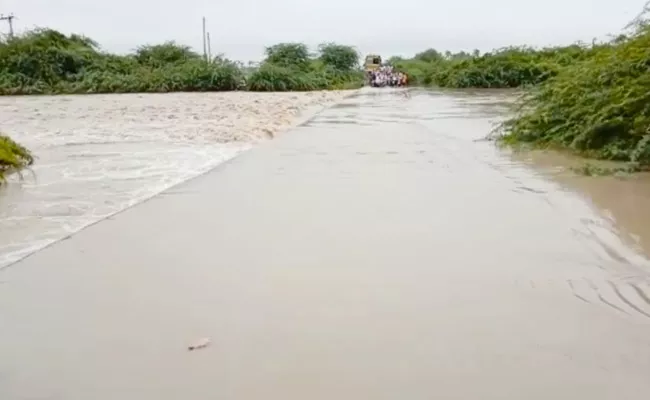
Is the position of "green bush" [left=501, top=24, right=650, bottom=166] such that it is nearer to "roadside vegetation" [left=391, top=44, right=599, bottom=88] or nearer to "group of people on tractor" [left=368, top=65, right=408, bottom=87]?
"roadside vegetation" [left=391, top=44, right=599, bottom=88]

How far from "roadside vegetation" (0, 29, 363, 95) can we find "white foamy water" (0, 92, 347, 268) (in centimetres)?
1861

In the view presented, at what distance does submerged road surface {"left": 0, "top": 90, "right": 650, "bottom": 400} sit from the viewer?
116 inches

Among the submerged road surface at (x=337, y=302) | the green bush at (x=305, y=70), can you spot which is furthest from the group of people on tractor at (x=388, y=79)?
the submerged road surface at (x=337, y=302)

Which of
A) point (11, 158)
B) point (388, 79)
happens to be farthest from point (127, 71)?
point (11, 158)

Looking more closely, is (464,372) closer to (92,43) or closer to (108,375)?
(108,375)

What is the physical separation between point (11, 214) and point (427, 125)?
29.5ft

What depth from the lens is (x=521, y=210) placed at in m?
5.88

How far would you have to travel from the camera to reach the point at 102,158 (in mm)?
10188

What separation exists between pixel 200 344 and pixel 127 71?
39.0 m

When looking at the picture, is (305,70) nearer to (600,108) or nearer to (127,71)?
(127,71)

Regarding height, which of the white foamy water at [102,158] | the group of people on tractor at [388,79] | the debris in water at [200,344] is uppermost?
the group of people on tractor at [388,79]

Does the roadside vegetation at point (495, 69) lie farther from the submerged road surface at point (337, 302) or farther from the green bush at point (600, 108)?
the submerged road surface at point (337, 302)

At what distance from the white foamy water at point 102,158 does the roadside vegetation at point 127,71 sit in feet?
61.1

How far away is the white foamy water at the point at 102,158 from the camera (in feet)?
20.5
